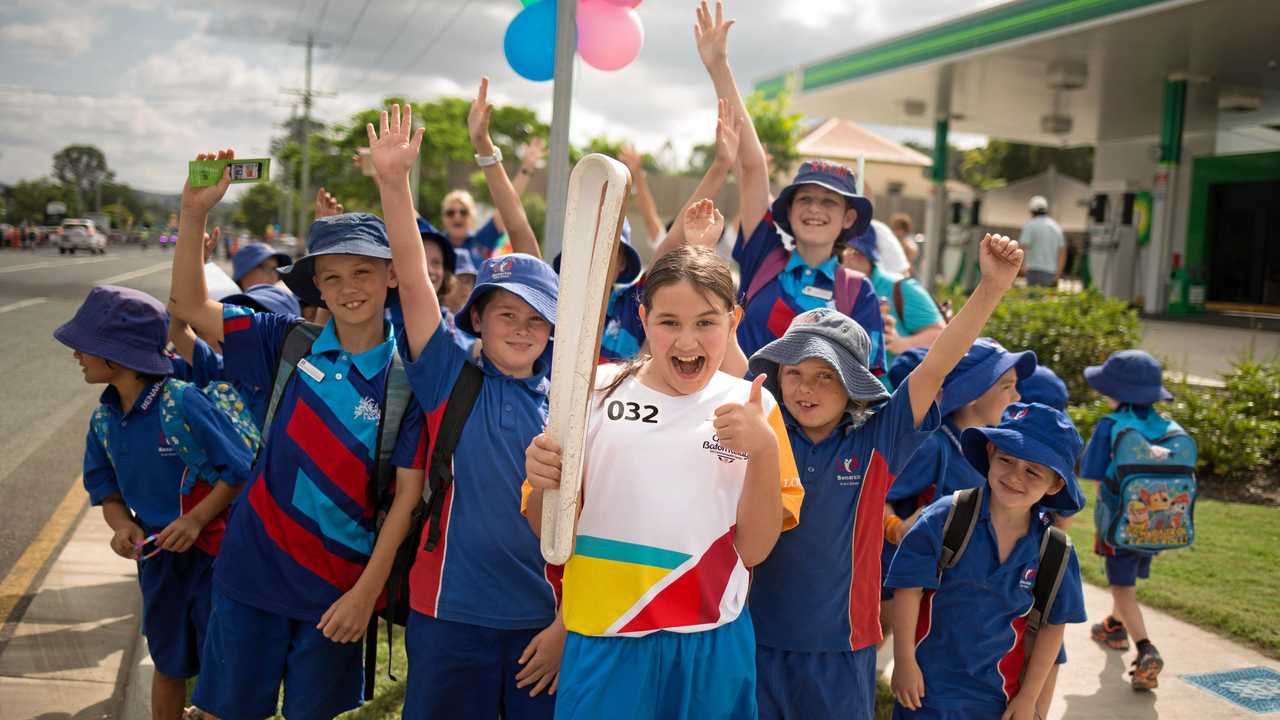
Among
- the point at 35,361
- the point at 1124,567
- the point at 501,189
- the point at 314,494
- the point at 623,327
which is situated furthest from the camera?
the point at 35,361

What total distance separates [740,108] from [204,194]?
1.90 meters

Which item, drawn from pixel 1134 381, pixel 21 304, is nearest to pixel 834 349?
pixel 1134 381

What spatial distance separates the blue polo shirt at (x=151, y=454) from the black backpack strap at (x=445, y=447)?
0.93 m

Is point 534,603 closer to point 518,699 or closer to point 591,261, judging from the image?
point 518,699

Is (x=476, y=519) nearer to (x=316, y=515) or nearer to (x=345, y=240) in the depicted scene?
(x=316, y=515)

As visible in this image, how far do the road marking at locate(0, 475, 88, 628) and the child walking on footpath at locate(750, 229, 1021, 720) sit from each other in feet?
11.9

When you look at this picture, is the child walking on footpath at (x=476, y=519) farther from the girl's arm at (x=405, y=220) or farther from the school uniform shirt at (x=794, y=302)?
the school uniform shirt at (x=794, y=302)

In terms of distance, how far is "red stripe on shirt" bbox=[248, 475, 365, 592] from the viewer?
3.00 metres

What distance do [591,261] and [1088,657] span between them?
12.7 feet

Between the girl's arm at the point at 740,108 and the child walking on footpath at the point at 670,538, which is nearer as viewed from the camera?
the child walking on footpath at the point at 670,538

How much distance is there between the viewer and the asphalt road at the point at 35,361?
5.10 meters

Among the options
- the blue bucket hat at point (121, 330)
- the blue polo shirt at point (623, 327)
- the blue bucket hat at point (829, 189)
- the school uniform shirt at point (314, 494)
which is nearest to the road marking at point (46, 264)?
the blue bucket hat at point (121, 330)

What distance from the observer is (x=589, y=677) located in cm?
227

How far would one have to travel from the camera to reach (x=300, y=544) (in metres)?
3.00
